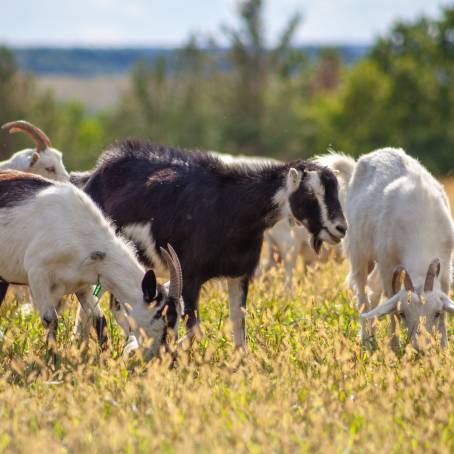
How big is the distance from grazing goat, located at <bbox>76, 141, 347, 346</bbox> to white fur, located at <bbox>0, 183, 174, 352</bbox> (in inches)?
25.1

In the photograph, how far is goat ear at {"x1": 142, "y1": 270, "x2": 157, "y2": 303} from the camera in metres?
6.65

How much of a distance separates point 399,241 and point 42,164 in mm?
4140

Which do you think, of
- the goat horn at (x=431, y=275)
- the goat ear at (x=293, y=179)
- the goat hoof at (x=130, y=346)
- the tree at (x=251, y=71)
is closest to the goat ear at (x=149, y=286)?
the goat hoof at (x=130, y=346)

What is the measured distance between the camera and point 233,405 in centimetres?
537

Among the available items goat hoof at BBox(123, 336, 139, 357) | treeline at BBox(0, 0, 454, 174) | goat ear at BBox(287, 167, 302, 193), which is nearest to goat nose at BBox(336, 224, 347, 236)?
goat ear at BBox(287, 167, 302, 193)

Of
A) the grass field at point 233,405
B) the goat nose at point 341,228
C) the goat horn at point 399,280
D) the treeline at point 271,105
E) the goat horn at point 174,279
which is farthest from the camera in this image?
the treeline at point 271,105

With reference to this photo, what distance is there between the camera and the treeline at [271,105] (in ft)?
168

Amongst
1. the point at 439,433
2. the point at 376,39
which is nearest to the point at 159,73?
the point at 376,39

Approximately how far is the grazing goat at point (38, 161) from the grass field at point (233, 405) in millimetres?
3345

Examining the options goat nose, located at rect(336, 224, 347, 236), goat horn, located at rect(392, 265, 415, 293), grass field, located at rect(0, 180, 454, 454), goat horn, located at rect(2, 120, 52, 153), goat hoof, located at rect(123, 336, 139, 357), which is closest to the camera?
grass field, located at rect(0, 180, 454, 454)

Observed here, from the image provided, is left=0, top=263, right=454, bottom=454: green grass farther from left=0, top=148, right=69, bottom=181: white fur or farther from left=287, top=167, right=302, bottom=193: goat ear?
left=0, top=148, right=69, bottom=181: white fur

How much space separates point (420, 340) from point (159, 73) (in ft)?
153

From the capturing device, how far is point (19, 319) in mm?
8109

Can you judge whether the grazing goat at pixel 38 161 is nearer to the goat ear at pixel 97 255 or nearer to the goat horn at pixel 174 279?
the goat ear at pixel 97 255
